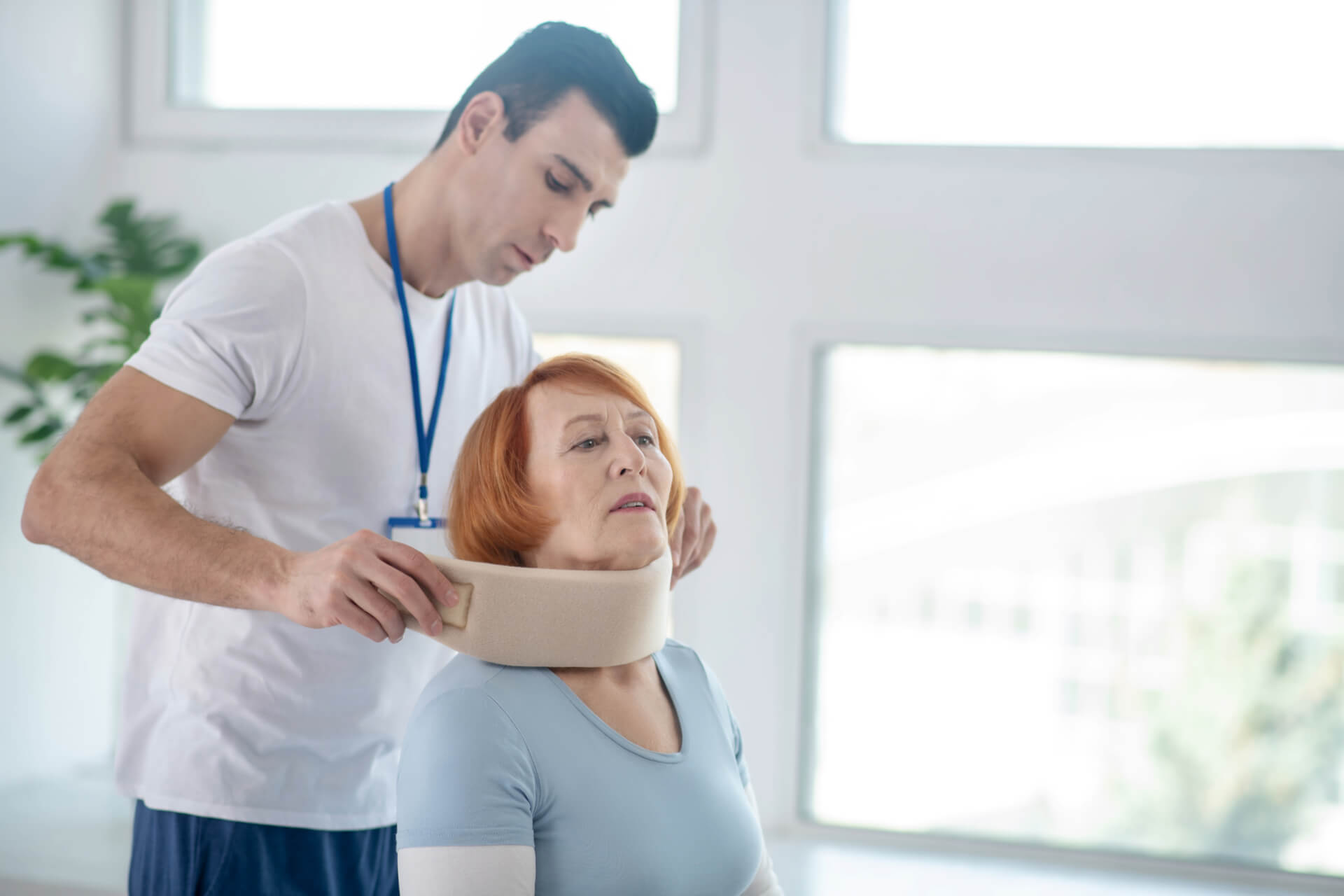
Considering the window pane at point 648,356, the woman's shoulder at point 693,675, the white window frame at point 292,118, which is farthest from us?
the window pane at point 648,356

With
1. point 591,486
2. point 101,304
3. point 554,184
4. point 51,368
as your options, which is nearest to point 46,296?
point 101,304

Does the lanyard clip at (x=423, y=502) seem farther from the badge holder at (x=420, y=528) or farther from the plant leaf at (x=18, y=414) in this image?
the plant leaf at (x=18, y=414)

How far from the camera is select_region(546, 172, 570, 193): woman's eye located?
1411 millimetres

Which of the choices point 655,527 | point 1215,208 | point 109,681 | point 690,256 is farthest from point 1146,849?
point 109,681

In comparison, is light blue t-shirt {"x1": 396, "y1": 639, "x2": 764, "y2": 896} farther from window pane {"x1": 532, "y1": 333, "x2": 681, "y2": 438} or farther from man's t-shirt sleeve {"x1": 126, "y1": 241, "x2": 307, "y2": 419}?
window pane {"x1": 532, "y1": 333, "x2": 681, "y2": 438}

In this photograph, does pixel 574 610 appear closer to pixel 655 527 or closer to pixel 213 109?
pixel 655 527

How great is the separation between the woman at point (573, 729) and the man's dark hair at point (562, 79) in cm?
37

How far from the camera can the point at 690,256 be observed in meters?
2.72

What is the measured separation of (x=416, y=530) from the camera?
4.56 feet

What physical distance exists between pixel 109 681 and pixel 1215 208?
318 cm

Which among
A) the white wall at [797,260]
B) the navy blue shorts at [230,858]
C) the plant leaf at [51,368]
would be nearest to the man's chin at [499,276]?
the navy blue shorts at [230,858]

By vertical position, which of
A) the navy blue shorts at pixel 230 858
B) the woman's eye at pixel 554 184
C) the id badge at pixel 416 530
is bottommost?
the navy blue shorts at pixel 230 858

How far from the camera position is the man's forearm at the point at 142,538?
1.00m

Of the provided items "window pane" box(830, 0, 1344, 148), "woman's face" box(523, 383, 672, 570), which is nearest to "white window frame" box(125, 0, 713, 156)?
"window pane" box(830, 0, 1344, 148)
